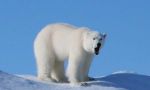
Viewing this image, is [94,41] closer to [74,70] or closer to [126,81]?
[74,70]

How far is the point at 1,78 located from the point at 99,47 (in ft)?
9.75

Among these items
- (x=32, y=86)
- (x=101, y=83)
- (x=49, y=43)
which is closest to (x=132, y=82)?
(x=101, y=83)

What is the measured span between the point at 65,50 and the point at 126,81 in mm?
2223

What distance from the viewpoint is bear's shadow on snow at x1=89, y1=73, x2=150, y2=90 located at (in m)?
15.8

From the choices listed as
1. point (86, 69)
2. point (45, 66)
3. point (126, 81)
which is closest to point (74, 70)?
point (86, 69)

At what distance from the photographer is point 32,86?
14016mm

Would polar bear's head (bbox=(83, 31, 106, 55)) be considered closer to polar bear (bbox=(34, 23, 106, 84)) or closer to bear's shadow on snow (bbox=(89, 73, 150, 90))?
polar bear (bbox=(34, 23, 106, 84))

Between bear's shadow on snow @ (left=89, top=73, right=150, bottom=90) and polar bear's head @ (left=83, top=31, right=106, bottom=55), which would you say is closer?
polar bear's head @ (left=83, top=31, right=106, bottom=55)

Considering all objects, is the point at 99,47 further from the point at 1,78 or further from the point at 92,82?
the point at 1,78

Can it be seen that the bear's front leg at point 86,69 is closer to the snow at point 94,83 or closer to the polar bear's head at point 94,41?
the snow at point 94,83

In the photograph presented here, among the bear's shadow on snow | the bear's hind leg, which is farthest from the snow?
the bear's hind leg

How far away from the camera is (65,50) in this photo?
52.4 ft

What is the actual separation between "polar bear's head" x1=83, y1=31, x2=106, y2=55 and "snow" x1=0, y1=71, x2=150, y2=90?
93cm

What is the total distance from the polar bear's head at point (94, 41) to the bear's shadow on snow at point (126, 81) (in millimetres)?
940
